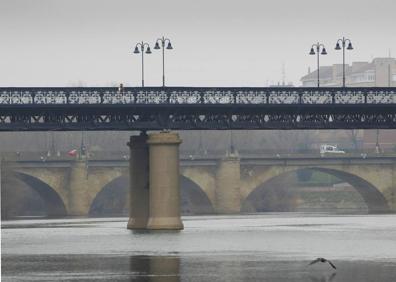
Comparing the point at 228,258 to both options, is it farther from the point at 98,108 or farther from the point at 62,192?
the point at 62,192

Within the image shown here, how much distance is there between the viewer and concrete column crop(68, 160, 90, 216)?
17238 centimetres

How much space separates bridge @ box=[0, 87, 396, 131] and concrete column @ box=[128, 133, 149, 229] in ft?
6.82

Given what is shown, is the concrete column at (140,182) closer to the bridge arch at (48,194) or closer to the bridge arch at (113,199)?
the bridge arch at (48,194)

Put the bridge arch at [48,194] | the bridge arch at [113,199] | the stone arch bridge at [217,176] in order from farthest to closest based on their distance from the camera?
the bridge arch at [113,199] → the stone arch bridge at [217,176] → the bridge arch at [48,194]

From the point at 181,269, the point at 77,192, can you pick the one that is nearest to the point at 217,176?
the point at 77,192

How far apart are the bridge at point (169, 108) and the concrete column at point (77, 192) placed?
55.9 meters

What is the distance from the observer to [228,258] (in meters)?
83.6

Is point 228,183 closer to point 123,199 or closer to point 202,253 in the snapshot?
point 123,199

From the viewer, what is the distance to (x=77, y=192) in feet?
567

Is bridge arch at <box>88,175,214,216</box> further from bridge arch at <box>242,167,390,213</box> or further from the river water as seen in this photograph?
the river water

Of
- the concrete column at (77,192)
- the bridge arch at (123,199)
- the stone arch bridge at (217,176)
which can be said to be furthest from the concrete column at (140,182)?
the bridge arch at (123,199)

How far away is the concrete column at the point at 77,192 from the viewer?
172 meters

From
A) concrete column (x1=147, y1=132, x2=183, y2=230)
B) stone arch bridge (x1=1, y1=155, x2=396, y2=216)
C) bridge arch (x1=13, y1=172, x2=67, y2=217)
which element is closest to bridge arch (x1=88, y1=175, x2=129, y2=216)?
stone arch bridge (x1=1, y1=155, x2=396, y2=216)

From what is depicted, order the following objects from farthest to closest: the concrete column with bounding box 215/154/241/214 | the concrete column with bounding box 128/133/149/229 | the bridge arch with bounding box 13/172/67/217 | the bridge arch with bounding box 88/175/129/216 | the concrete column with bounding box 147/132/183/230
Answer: the bridge arch with bounding box 88/175/129/216
the concrete column with bounding box 215/154/241/214
the bridge arch with bounding box 13/172/67/217
the concrete column with bounding box 128/133/149/229
the concrete column with bounding box 147/132/183/230
